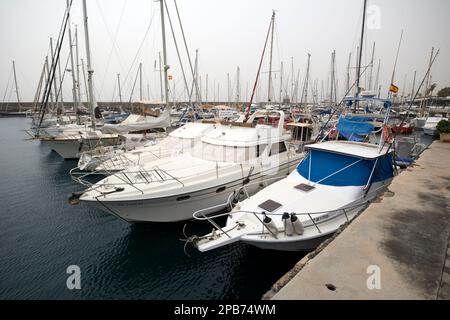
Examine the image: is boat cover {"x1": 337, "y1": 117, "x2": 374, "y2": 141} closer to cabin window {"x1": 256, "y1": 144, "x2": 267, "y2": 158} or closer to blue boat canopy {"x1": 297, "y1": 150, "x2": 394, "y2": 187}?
blue boat canopy {"x1": 297, "y1": 150, "x2": 394, "y2": 187}

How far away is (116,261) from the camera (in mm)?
7125

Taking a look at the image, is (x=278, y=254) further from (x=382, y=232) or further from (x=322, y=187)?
(x=382, y=232)

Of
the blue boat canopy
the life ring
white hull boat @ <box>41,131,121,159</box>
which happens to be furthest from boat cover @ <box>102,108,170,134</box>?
the life ring

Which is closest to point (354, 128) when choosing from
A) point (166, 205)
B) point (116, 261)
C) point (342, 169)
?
point (342, 169)

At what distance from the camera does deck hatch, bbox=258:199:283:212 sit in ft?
19.9

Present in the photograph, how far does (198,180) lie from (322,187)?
12.6ft

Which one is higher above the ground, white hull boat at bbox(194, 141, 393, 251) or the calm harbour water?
white hull boat at bbox(194, 141, 393, 251)

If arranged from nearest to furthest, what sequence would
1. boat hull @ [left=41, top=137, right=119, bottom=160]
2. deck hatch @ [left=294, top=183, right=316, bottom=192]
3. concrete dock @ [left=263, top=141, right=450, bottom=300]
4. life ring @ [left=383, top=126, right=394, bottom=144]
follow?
concrete dock @ [left=263, top=141, right=450, bottom=300] < deck hatch @ [left=294, top=183, right=316, bottom=192] < life ring @ [left=383, top=126, right=394, bottom=144] < boat hull @ [left=41, top=137, right=119, bottom=160]

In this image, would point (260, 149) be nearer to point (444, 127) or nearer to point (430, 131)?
point (444, 127)

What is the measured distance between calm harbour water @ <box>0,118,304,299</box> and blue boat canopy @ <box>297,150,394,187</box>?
239 centimetres

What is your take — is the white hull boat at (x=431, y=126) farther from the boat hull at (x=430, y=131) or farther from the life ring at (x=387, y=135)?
the life ring at (x=387, y=135)
